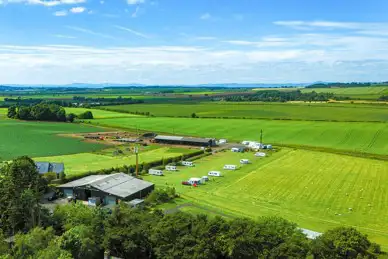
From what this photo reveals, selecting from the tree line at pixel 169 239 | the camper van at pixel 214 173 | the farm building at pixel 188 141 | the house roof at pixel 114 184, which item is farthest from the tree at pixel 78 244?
the farm building at pixel 188 141

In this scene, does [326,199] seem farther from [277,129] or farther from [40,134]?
[40,134]

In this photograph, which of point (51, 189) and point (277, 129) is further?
point (277, 129)

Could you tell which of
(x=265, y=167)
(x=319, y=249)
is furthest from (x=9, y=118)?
(x=319, y=249)

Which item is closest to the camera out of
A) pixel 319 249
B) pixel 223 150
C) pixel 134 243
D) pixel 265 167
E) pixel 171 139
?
pixel 319 249

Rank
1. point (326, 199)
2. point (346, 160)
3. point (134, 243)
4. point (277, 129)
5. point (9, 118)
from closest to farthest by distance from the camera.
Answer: point (134, 243), point (326, 199), point (346, 160), point (277, 129), point (9, 118)

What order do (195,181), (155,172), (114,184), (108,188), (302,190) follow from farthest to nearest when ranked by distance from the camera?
(155,172) < (195,181) < (302,190) < (114,184) < (108,188)

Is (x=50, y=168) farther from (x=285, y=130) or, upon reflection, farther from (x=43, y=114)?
(x=43, y=114)

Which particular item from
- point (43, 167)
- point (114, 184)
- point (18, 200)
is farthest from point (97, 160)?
point (18, 200)
